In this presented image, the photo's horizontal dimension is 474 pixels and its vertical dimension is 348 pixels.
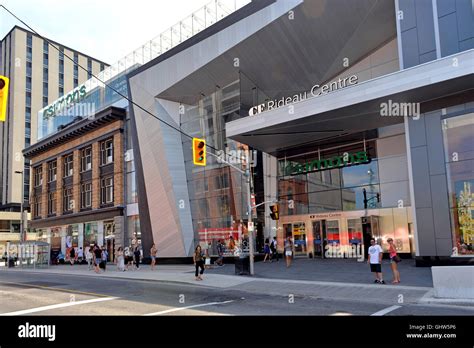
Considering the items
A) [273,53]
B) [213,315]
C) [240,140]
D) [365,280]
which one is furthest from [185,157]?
[213,315]

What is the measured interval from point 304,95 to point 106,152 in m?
24.8

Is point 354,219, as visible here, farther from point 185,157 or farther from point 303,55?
point 185,157

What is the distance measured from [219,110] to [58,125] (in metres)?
28.3

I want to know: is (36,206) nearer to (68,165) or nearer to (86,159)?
(68,165)

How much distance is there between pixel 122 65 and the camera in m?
40.5

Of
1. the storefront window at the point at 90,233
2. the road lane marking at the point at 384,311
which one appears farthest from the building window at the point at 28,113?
the road lane marking at the point at 384,311

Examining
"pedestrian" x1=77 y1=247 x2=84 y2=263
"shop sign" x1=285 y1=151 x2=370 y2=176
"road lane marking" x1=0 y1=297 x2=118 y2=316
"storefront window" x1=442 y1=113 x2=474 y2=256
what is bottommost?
"pedestrian" x1=77 y1=247 x2=84 y2=263

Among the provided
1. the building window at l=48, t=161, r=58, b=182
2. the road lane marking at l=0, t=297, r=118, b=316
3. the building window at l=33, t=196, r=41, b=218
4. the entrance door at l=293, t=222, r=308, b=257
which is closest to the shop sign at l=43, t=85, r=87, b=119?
the building window at l=48, t=161, r=58, b=182

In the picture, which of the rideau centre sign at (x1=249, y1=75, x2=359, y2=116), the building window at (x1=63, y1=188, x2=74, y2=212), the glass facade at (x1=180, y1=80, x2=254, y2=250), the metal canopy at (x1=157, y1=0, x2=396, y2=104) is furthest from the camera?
the building window at (x1=63, y1=188, x2=74, y2=212)

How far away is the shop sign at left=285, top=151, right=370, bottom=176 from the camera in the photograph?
85.6 ft

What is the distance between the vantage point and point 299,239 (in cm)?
2883

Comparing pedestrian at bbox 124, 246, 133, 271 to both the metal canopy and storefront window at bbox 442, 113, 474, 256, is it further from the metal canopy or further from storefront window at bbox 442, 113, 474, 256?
storefront window at bbox 442, 113, 474, 256

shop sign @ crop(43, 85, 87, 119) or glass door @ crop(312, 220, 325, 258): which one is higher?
shop sign @ crop(43, 85, 87, 119)

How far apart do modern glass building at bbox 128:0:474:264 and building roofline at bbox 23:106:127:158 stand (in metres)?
7.16
